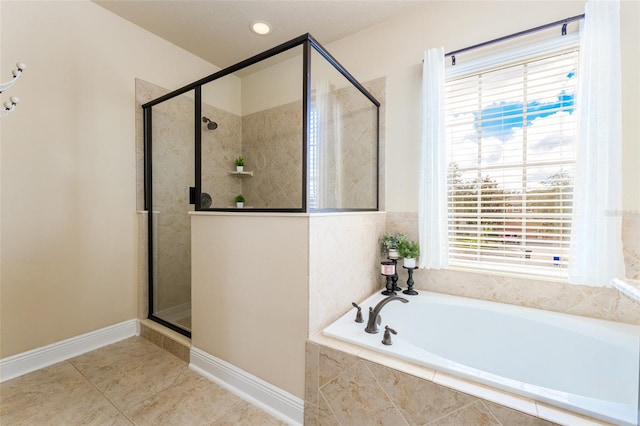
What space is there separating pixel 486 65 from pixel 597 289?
1542 millimetres

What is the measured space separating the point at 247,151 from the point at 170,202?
0.87 metres

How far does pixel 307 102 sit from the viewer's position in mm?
1436

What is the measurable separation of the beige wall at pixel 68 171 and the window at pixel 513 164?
260cm

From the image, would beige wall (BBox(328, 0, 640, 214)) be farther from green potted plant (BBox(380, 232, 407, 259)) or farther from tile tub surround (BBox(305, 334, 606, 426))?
tile tub surround (BBox(305, 334, 606, 426))

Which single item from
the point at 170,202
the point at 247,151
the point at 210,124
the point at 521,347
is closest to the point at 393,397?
the point at 521,347

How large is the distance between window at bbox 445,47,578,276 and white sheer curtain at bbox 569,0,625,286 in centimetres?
14

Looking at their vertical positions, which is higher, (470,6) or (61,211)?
(470,6)

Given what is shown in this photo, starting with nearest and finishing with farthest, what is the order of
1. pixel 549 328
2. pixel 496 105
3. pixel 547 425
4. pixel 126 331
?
pixel 547 425 → pixel 549 328 → pixel 496 105 → pixel 126 331

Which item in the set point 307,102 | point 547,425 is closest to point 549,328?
point 547,425

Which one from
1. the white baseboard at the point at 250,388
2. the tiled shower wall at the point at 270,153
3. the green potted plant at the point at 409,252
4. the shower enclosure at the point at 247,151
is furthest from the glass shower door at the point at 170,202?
the green potted plant at the point at 409,252

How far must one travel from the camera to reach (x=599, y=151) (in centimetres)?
139

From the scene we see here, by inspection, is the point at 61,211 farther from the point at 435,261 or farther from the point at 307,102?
the point at 435,261

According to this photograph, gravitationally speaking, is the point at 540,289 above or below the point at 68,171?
below

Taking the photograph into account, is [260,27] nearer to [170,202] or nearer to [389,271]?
[170,202]
